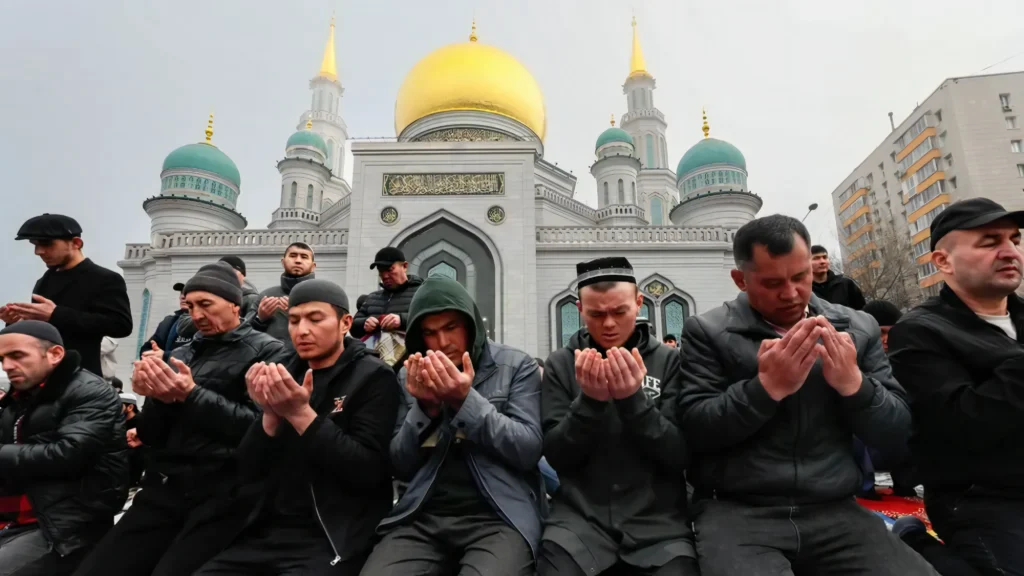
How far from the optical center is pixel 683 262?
50.6 ft

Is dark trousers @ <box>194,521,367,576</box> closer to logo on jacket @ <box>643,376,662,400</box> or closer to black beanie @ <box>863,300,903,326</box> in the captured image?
logo on jacket @ <box>643,376,662,400</box>

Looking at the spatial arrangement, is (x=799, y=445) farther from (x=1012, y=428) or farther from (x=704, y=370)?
(x=1012, y=428)

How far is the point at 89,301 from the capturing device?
3.40m

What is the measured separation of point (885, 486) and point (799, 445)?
2515 mm

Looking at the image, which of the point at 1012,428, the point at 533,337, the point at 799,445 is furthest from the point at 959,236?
the point at 533,337

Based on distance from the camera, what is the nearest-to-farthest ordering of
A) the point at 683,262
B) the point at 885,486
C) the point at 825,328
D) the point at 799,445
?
1. the point at 825,328
2. the point at 799,445
3. the point at 885,486
4. the point at 683,262

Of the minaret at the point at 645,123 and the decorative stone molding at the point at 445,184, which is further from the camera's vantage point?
the minaret at the point at 645,123

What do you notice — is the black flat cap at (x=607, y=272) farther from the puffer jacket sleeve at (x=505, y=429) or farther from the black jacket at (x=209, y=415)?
the black jacket at (x=209, y=415)

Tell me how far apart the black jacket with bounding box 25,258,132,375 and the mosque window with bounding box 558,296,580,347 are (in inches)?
462

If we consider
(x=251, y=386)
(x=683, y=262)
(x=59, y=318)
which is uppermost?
(x=683, y=262)

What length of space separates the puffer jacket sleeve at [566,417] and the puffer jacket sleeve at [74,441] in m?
2.27

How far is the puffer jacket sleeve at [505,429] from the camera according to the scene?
6.57 ft

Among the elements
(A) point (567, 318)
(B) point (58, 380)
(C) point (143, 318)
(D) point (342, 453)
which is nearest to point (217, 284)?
(B) point (58, 380)

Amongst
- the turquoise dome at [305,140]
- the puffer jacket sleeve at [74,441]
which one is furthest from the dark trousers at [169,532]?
the turquoise dome at [305,140]
